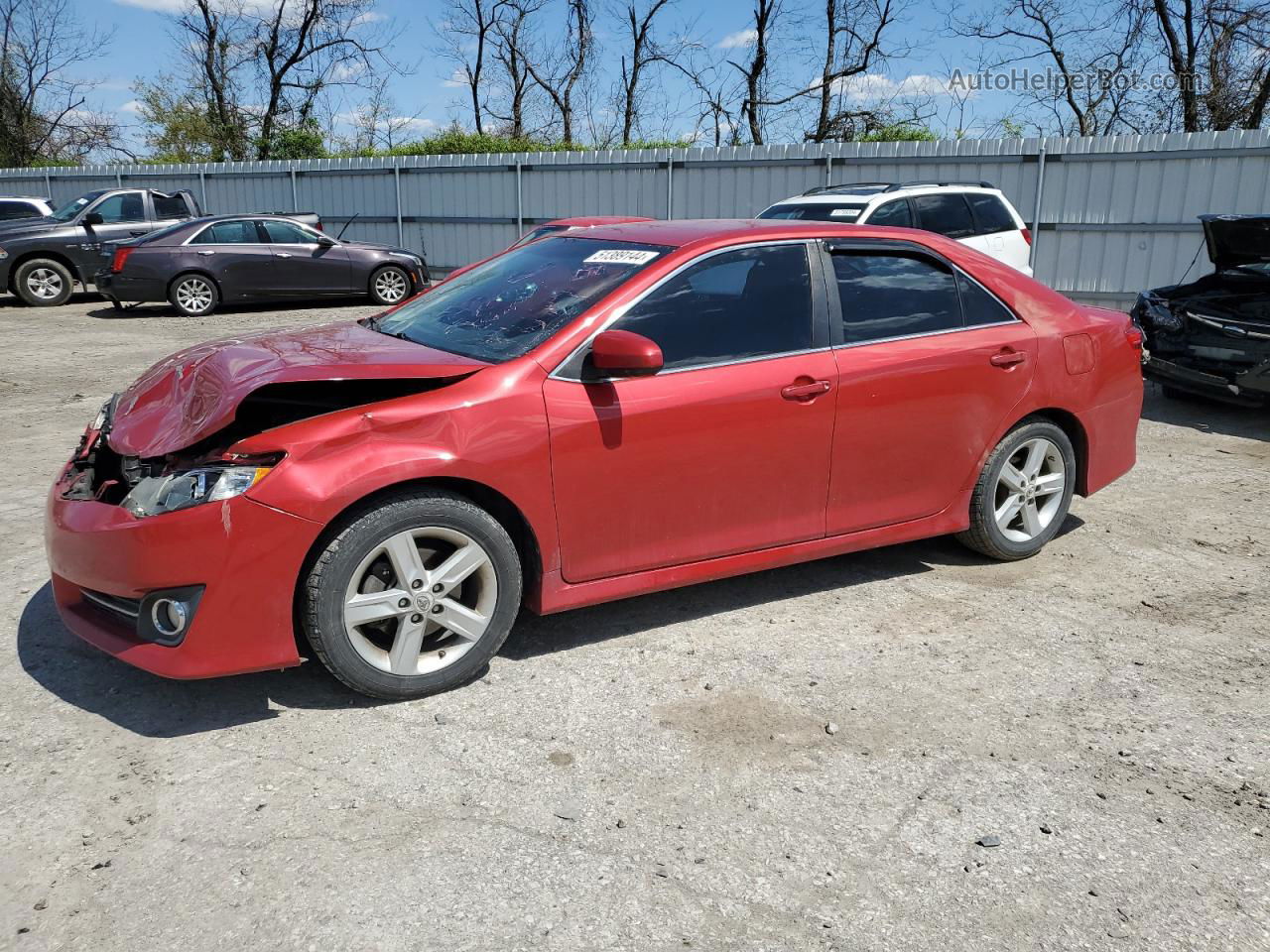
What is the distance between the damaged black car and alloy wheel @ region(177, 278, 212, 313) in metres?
12.1

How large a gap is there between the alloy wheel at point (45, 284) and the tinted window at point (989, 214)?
13.4 meters

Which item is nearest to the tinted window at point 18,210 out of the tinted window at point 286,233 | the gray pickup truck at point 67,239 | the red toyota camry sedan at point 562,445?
the gray pickup truck at point 67,239

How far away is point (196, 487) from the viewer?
3355 mm

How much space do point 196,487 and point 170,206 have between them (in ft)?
53.8

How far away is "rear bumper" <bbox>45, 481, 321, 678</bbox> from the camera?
3.28 meters

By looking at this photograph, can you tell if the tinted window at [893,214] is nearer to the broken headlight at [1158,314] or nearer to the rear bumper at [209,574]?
the broken headlight at [1158,314]

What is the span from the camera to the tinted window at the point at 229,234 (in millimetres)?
15070

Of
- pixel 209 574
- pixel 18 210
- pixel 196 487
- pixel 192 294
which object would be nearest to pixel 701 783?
pixel 209 574

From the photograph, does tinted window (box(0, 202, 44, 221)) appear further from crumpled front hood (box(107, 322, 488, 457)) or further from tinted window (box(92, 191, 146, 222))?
crumpled front hood (box(107, 322, 488, 457))

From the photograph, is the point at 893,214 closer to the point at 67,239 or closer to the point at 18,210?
the point at 67,239

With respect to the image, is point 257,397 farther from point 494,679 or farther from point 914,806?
point 914,806

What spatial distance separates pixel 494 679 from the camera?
3904 millimetres

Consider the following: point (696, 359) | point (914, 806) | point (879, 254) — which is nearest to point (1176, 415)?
point (879, 254)

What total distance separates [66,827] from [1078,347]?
453 cm
